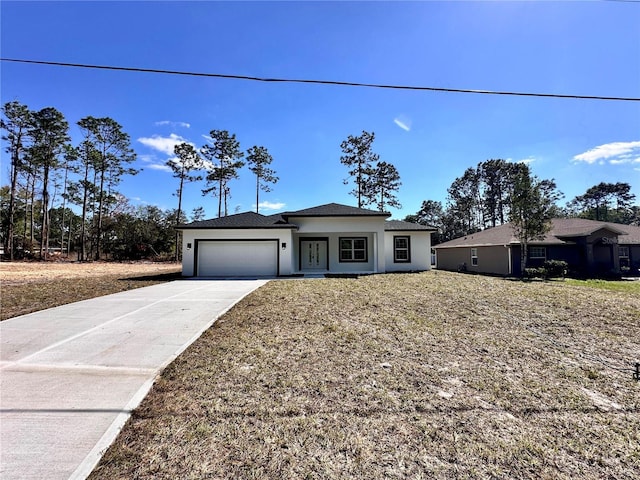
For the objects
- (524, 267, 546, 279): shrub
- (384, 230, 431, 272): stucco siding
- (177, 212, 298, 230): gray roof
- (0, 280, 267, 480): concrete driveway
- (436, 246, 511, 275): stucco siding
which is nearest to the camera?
(0, 280, 267, 480): concrete driveway

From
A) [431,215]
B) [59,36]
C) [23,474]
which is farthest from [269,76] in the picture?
[431,215]

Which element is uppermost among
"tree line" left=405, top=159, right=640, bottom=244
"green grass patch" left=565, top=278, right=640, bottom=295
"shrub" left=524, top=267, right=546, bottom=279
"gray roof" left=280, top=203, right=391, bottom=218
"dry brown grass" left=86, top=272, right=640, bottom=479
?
"tree line" left=405, top=159, right=640, bottom=244

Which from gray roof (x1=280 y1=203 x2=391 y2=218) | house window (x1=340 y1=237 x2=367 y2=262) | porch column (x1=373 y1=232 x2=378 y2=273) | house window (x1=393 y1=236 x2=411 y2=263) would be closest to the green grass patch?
house window (x1=393 y1=236 x2=411 y2=263)

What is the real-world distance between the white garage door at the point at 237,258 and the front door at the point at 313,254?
2720mm

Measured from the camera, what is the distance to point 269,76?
19.1 ft

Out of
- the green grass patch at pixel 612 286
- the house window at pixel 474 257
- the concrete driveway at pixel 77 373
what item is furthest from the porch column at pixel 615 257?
the concrete driveway at pixel 77 373

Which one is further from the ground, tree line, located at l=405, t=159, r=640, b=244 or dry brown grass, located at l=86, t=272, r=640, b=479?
tree line, located at l=405, t=159, r=640, b=244

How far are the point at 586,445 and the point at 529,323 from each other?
4.23 metres

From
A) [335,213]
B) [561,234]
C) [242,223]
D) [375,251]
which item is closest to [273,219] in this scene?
[242,223]

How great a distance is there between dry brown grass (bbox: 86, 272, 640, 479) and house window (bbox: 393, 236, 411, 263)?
12484mm

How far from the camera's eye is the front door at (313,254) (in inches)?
703

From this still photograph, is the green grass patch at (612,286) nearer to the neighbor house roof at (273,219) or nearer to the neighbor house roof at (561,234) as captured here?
the neighbor house roof at (561,234)

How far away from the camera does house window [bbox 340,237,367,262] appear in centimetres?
1773

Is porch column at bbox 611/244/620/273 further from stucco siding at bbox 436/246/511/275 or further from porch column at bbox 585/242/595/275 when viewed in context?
stucco siding at bbox 436/246/511/275
